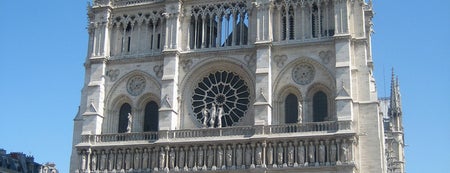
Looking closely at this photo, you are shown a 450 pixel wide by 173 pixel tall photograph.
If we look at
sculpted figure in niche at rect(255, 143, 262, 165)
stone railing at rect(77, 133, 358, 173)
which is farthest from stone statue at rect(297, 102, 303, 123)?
sculpted figure in niche at rect(255, 143, 262, 165)

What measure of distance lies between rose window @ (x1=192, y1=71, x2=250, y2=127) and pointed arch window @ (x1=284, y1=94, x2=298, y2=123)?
2.50m

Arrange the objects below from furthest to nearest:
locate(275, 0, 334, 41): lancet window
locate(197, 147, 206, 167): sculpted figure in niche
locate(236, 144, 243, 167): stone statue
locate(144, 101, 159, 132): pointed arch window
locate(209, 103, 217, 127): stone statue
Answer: locate(144, 101, 159, 132): pointed arch window → locate(275, 0, 334, 41): lancet window → locate(209, 103, 217, 127): stone statue → locate(197, 147, 206, 167): sculpted figure in niche → locate(236, 144, 243, 167): stone statue

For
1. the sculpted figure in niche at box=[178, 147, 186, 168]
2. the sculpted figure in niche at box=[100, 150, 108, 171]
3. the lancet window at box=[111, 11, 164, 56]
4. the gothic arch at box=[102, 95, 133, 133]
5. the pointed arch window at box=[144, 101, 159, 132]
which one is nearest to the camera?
the sculpted figure in niche at box=[178, 147, 186, 168]

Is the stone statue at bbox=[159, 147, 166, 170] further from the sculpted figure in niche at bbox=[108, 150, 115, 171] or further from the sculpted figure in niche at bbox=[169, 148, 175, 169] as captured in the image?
the sculpted figure in niche at bbox=[108, 150, 115, 171]

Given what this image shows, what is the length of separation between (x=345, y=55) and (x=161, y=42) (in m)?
12.0

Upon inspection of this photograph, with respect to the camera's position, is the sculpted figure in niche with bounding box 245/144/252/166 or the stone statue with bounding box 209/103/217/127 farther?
the stone statue with bounding box 209/103/217/127

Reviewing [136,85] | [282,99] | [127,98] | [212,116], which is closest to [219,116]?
[212,116]

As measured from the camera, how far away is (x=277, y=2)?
39781mm

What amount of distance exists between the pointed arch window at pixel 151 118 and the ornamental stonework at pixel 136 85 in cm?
111

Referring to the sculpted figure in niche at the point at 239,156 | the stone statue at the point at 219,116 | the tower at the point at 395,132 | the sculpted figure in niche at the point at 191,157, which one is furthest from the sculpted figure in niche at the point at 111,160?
the tower at the point at 395,132

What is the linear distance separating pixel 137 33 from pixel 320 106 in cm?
1303

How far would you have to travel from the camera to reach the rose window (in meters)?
39.3

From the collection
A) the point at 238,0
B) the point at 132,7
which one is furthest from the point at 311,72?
the point at 132,7

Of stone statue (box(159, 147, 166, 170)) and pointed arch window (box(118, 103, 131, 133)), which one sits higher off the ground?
pointed arch window (box(118, 103, 131, 133))
